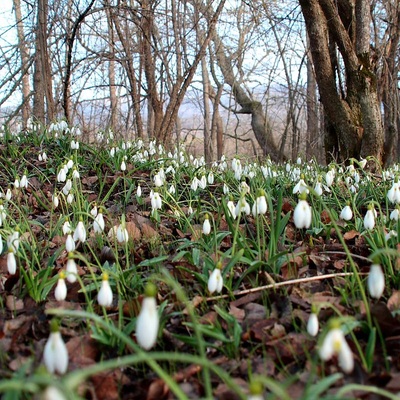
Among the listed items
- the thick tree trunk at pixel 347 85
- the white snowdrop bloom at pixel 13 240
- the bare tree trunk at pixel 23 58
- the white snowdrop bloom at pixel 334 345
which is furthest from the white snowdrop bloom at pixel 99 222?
the bare tree trunk at pixel 23 58

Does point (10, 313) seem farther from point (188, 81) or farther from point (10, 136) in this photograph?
point (188, 81)

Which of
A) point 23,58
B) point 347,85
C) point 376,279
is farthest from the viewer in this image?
point 23,58

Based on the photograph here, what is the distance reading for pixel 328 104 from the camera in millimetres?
5617

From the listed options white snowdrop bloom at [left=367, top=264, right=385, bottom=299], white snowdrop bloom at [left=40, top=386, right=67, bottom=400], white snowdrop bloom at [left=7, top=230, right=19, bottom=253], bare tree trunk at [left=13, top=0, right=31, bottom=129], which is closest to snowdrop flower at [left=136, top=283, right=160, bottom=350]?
white snowdrop bloom at [left=40, top=386, right=67, bottom=400]

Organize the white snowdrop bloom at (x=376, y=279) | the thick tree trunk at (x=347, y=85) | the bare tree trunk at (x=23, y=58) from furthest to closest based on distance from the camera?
the bare tree trunk at (x=23, y=58) → the thick tree trunk at (x=347, y=85) → the white snowdrop bloom at (x=376, y=279)

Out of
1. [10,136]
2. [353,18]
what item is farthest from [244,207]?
[353,18]

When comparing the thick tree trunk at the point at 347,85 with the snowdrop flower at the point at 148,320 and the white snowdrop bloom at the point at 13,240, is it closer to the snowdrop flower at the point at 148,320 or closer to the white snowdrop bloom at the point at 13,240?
the white snowdrop bloom at the point at 13,240

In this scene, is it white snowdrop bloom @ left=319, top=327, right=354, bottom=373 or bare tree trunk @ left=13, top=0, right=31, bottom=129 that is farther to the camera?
bare tree trunk @ left=13, top=0, right=31, bottom=129

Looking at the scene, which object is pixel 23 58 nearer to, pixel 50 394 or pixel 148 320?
pixel 148 320

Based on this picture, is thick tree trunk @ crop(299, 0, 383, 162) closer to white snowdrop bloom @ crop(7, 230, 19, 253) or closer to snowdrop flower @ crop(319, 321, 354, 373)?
white snowdrop bloom @ crop(7, 230, 19, 253)

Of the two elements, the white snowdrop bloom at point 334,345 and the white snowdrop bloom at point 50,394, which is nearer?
the white snowdrop bloom at point 50,394

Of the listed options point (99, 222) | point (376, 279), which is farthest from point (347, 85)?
point (376, 279)

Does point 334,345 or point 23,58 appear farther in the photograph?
point 23,58

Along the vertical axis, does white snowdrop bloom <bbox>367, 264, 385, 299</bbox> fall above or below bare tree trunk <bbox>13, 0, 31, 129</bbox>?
below
